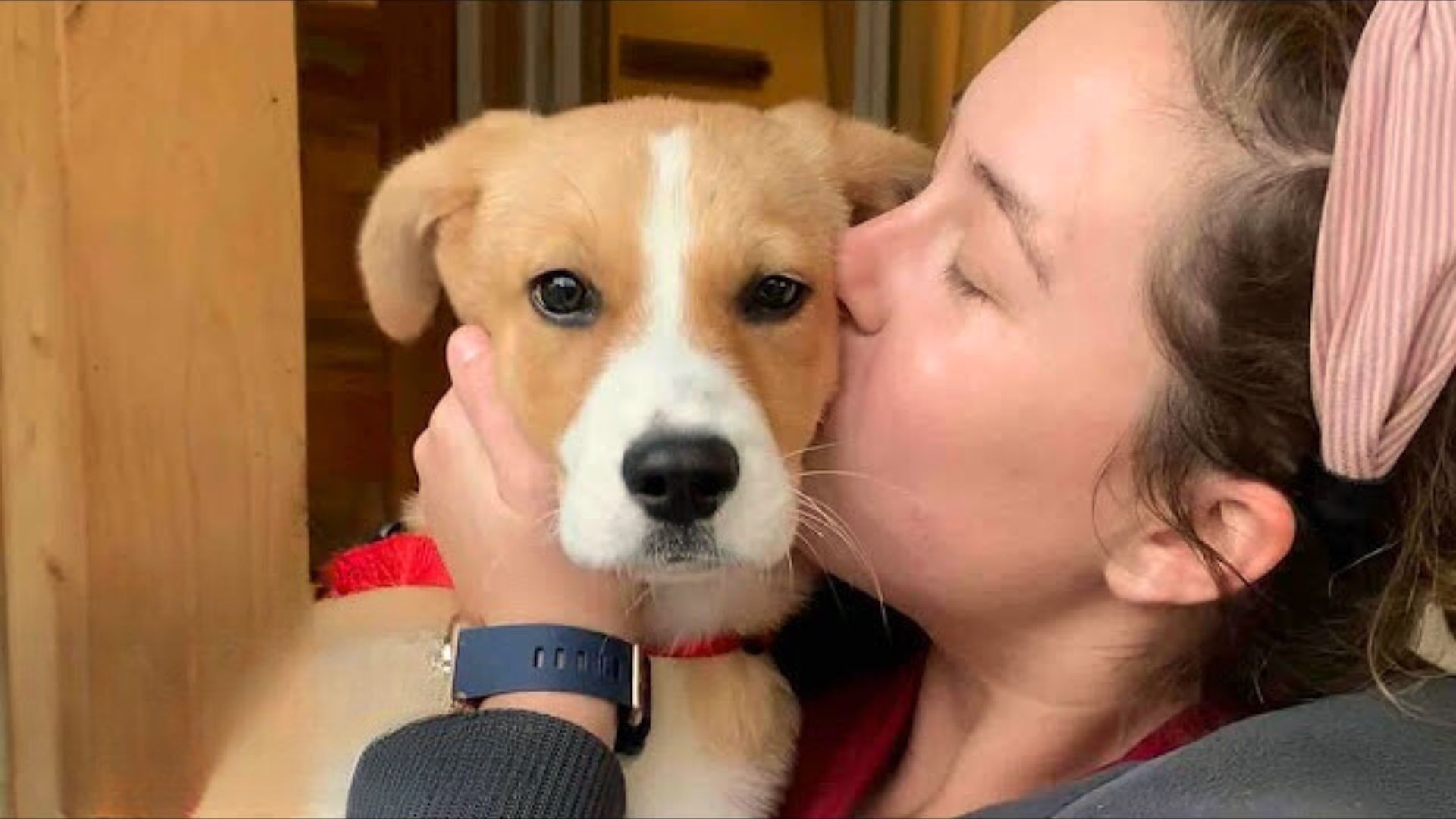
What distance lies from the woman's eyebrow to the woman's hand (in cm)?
44

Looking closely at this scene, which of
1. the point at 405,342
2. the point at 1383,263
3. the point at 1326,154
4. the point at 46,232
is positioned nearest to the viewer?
the point at 1383,263

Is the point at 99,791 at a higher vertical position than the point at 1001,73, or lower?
lower

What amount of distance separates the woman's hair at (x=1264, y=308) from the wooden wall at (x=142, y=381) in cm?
80

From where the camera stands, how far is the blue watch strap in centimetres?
128

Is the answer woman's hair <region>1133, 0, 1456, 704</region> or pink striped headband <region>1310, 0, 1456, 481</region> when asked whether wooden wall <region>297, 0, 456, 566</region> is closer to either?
woman's hair <region>1133, 0, 1456, 704</region>

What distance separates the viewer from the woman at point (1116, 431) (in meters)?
1.10

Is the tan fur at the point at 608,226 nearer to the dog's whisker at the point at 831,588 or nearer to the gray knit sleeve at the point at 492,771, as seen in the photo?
the dog's whisker at the point at 831,588

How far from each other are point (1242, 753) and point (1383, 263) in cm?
31

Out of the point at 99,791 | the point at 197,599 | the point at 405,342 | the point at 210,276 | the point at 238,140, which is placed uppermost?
the point at 238,140

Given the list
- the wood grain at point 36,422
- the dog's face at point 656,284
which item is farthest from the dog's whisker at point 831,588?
the wood grain at point 36,422

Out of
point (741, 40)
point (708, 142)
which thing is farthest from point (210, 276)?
point (741, 40)

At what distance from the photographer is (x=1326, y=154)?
108 centimetres

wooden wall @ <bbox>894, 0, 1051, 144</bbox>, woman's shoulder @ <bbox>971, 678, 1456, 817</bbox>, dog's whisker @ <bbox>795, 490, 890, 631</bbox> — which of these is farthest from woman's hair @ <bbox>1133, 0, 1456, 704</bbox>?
wooden wall @ <bbox>894, 0, 1051, 144</bbox>

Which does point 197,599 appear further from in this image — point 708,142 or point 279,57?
point 708,142
